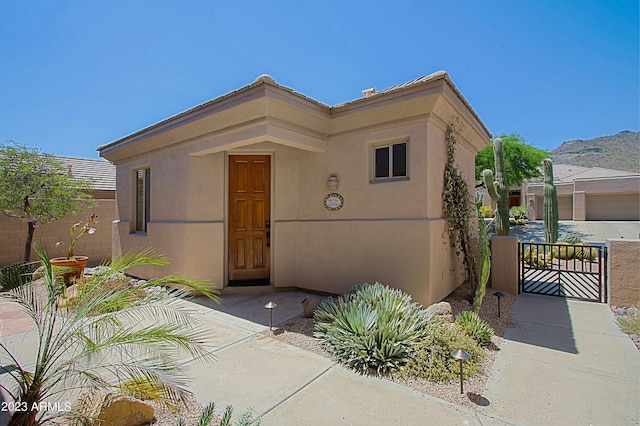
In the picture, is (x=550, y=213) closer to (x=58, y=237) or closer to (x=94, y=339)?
(x=94, y=339)

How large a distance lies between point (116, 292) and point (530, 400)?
4.47 m

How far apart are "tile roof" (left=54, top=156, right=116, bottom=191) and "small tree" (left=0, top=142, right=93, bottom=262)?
5.05 meters

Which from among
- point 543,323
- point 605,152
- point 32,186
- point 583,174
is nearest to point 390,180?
point 543,323

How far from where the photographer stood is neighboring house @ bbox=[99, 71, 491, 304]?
240 inches

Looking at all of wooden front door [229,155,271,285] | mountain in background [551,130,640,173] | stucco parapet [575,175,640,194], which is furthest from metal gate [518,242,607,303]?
mountain in background [551,130,640,173]

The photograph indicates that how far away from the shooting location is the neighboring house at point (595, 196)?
1059 inches

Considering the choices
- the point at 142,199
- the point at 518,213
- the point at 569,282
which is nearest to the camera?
the point at 569,282

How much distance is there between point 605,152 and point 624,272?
110199mm

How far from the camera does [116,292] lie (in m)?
2.93

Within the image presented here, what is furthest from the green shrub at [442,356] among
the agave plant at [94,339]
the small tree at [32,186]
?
the small tree at [32,186]

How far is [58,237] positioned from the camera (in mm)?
11648

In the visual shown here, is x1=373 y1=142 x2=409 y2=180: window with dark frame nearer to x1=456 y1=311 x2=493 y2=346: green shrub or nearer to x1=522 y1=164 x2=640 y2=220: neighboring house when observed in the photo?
x1=456 y1=311 x2=493 y2=346: green shrub

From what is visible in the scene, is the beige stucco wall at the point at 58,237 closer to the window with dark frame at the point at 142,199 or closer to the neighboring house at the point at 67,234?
the neighboring house at the point at 67,234

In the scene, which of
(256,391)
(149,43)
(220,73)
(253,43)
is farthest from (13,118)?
(256,391)
